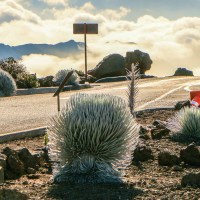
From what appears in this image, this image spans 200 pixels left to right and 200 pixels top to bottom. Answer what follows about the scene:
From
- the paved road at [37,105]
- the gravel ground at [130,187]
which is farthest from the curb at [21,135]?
the gravel ground at [130,187]

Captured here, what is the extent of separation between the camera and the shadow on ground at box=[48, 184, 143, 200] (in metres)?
7.43

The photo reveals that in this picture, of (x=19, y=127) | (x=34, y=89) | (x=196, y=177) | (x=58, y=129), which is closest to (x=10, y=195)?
(x=58, y=129)

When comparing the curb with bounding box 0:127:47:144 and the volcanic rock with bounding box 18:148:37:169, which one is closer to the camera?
the volcanic rock with bounding box 18:148:37:169

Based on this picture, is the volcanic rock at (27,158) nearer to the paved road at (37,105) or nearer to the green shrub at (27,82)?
the paved road at (37,105)

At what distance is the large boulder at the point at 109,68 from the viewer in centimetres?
3934

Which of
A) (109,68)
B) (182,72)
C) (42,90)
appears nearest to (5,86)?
(42,90)

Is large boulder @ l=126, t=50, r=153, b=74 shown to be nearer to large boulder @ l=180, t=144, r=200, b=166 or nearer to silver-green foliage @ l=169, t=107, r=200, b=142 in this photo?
silver-green foliage @ l=169, t=107, r=200, b=142

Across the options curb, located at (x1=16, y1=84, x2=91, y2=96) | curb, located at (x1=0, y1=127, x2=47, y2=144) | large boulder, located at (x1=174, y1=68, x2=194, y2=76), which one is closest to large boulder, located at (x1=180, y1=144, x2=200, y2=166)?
curb, located at (x1=0, y1=127, x2=47, y2=144)

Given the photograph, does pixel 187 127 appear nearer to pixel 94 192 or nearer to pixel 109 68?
pixel 94 192

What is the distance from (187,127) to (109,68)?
27242 mm

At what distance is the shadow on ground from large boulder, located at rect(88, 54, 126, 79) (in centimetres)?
3108

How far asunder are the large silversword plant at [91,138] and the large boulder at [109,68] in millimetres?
30704

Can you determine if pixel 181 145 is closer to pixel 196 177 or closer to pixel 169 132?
pixel 169 132

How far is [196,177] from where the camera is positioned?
772 centimetres
